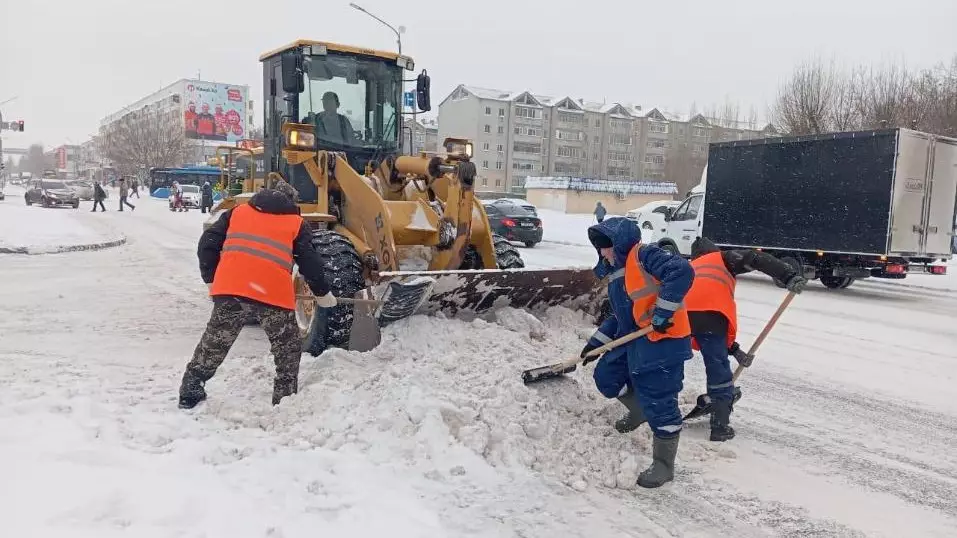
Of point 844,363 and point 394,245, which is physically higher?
point 394,245

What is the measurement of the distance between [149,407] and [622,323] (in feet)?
10.3

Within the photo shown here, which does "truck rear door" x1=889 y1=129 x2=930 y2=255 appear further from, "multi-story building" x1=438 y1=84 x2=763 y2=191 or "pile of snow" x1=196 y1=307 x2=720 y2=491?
"multi-story building" x1=438 y1=84 x2=763 y2=191

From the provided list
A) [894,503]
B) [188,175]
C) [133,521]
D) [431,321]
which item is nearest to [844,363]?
[894,503]

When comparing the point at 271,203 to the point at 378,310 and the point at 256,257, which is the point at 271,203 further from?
the point at 378,310

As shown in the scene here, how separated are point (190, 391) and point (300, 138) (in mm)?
2870

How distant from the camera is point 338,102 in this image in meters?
7.40

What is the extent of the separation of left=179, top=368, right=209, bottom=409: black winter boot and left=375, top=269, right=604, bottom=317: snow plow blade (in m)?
1.47

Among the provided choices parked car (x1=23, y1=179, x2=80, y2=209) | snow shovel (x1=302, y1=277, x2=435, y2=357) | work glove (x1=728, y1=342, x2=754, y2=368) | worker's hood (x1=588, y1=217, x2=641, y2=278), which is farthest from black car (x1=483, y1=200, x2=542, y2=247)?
parked car (x1=23, y1=179, x2=80, y2=209)

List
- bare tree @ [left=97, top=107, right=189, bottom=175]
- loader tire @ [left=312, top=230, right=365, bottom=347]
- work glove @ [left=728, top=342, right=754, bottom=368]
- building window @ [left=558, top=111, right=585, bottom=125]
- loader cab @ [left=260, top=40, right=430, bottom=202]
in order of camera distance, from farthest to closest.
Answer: building window @ [left=558, top=111, right=585, bottom=125], bare tree @ [left=97, top=107, right=189, bottom=175], loader cab @ [left=260, top=40, right=430, bottom=202], loader tire @ [left=312, top=230, right=365, bottom=347], work glove @ [left=728, top=342, right=754, bottom=368]

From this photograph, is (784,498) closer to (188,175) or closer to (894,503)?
(894,503)

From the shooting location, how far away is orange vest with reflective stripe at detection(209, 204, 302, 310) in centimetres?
462

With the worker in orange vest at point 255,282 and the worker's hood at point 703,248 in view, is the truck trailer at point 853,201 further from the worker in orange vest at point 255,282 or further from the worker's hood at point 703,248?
the worker in orange vest at point 255,282

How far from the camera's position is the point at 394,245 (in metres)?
6.48

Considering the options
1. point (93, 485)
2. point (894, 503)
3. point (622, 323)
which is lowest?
point (894, 503)
